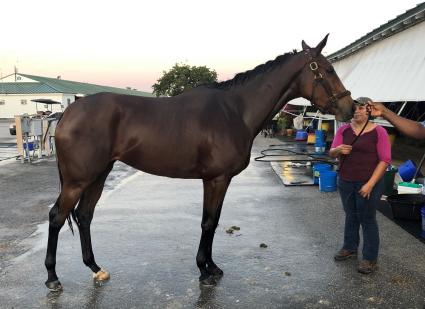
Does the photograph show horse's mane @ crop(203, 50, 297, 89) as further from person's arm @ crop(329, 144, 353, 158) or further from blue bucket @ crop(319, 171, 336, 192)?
blue bucket @ crop(319, 171, 336, 192)

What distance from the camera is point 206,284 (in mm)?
4062

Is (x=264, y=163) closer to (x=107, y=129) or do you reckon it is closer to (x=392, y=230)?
(x=392, y=230)

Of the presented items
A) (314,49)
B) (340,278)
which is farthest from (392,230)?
(314,49)

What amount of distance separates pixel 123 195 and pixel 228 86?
16.1 ft

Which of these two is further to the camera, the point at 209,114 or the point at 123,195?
the point at 123,195

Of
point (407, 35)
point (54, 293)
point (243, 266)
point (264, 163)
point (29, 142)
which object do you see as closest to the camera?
point (54, 293)

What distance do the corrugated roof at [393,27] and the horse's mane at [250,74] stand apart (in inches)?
176

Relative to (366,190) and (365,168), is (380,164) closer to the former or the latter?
(365,168)

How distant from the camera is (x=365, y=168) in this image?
14.4 feet

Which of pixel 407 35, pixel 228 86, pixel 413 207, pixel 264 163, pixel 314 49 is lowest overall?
pixel 264 163

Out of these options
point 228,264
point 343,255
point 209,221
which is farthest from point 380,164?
point 228,264

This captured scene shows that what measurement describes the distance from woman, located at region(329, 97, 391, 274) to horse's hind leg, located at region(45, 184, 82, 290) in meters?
2.73

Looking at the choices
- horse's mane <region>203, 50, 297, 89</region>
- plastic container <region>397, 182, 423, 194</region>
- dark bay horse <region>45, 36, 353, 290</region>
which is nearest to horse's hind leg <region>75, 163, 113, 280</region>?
dark bay horse <region>45, 36, 353, 290</region>

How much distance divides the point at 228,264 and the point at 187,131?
1.62m
